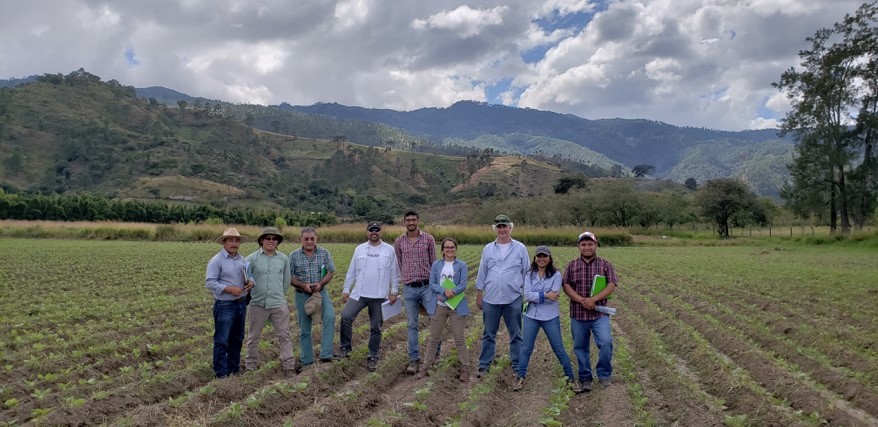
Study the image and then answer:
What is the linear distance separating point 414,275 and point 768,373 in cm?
517

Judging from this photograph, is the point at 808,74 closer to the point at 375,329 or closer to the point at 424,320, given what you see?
the point at 424,320

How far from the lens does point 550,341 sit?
7.68 metres

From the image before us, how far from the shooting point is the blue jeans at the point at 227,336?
779 centimetres

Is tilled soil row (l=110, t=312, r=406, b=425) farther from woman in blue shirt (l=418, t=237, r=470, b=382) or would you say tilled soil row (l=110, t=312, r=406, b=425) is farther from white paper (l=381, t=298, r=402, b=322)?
Result: woman in blue shirt (l=418, t=237, r=470, b=382)

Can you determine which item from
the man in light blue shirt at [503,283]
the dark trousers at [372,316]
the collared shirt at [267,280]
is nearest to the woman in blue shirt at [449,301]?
the man in light blue shirt at [503,283]

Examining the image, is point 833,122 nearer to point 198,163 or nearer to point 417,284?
point 417,284

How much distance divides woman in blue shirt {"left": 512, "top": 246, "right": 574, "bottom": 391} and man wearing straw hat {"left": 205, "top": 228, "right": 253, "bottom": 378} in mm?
3909

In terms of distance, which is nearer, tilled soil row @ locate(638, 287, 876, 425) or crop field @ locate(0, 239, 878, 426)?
crop field @ locate(0, 239, 878, 426)

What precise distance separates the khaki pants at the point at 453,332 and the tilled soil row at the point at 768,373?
4012 millimetres

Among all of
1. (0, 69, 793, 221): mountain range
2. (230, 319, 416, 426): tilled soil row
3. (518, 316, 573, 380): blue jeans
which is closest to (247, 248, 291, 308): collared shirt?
(230, 319, 416, 426): tilled soil row

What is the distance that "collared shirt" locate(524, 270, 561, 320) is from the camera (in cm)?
757

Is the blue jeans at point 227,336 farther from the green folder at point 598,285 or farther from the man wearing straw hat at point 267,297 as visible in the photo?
the green folder at point 598,285

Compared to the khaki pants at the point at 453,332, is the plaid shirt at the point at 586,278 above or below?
above

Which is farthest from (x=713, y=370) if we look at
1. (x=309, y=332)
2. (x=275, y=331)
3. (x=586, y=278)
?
(x=275, y=331)
